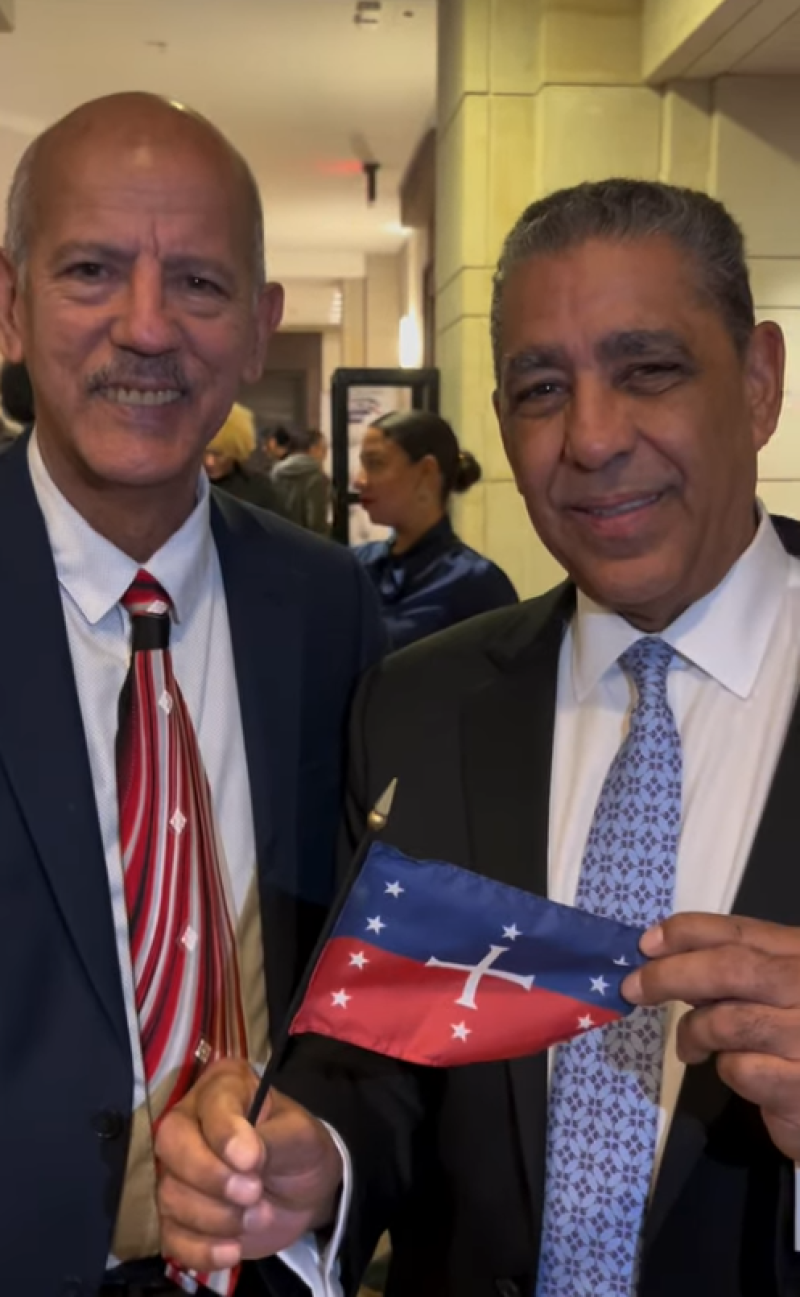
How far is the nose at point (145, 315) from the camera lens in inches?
59.6

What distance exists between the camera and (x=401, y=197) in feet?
39.4

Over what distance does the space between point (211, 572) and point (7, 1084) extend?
69 centimetres

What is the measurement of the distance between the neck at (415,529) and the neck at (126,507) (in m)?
2.50

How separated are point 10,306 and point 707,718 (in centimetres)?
102

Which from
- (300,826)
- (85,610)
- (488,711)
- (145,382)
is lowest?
(300,826)

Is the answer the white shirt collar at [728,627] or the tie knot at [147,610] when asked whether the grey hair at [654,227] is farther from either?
the tie knot at [147,610]

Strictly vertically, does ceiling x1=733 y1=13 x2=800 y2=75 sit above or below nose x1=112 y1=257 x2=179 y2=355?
above

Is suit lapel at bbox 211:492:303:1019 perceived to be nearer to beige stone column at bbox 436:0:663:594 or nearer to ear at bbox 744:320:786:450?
ear at bbox 744:320:786:450

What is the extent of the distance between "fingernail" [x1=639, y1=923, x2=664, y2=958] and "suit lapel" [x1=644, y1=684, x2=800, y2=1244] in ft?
0.62

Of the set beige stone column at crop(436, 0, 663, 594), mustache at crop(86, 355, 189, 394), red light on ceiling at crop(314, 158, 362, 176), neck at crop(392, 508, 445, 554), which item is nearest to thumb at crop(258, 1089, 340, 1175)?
mustache at crop(86, 355, 189, 394)

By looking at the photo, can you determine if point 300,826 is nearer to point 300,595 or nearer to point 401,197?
point 300,595

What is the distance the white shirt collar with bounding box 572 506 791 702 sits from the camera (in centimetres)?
142

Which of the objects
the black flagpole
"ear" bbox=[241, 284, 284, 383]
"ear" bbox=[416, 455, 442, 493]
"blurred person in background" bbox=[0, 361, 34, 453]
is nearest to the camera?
the black flagpole

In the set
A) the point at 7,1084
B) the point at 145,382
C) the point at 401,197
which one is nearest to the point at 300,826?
the point at 7,1084
